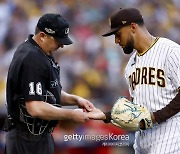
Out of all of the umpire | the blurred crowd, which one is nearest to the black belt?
the umpire

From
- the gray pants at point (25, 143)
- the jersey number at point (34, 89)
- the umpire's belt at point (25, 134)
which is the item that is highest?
the jersey number at point (34, 89)

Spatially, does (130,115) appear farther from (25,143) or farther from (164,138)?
(25,143)

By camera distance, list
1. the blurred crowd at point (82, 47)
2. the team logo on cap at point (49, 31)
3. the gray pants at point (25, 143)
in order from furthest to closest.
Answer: the blurred crowd at point (82, 47) < the gray pants at point (25, 143) < the team logo on cap at point (49, 31)

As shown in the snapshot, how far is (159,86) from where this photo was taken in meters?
3.88

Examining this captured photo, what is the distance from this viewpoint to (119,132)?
620cm

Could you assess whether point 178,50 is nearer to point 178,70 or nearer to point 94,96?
point 178,70

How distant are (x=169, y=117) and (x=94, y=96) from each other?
2.43 meters

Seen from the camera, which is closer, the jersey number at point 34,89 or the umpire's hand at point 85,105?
the jersey number at point 34,89

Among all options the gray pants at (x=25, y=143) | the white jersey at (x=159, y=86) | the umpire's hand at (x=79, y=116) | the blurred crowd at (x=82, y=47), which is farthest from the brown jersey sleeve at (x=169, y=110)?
the blurred crowd at (x=82, y=47)

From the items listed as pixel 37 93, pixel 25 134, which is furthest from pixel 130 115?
pixel 25 134

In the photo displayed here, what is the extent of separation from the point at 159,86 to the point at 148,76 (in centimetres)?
11

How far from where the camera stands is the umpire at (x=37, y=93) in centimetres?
394

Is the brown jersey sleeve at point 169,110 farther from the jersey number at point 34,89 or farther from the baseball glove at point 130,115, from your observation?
the jersey number at point 34,89

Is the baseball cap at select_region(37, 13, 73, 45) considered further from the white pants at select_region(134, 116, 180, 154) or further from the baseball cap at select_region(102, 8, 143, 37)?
→ the white pants at select_region(134, 116, 180, 154)
